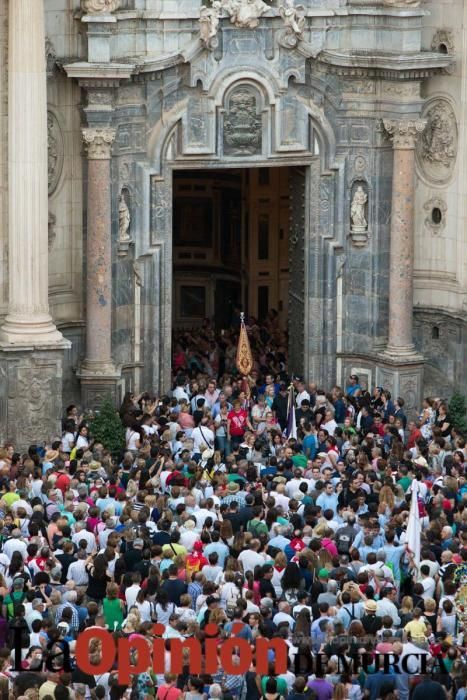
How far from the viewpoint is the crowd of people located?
99.7 feet

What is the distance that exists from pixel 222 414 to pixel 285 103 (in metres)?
A: 7.29

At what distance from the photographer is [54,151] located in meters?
46.3

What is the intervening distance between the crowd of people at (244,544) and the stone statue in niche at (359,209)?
418cm

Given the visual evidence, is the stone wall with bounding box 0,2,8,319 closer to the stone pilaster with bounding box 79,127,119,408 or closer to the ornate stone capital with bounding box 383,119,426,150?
the stone pilaster with bounding box 79,127,119,408

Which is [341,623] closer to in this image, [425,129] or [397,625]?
[397,625]

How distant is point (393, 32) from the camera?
47.8 metres

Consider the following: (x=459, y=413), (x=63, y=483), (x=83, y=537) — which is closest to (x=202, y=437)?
(x=63, y=483)

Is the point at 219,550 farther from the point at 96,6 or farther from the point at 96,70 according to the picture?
the point at 96,6

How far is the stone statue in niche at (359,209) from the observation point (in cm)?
4875

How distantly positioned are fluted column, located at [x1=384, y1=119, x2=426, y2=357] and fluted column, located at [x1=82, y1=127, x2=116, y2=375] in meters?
6.28

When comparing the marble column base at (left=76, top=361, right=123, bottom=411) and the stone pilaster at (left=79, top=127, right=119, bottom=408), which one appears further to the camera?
the marble column base at (left=76, top=361, right=123, bottom=411)

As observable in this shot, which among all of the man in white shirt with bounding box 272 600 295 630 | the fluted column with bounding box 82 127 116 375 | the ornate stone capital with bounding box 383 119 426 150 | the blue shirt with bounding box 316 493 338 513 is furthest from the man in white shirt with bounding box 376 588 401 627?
the ornate stone capital with bounding box 383 119 426 150

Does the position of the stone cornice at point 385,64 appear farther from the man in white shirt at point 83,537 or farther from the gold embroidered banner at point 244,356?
the man in white shirt at point 83,537

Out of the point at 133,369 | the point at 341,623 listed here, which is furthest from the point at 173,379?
the point at 341,623
